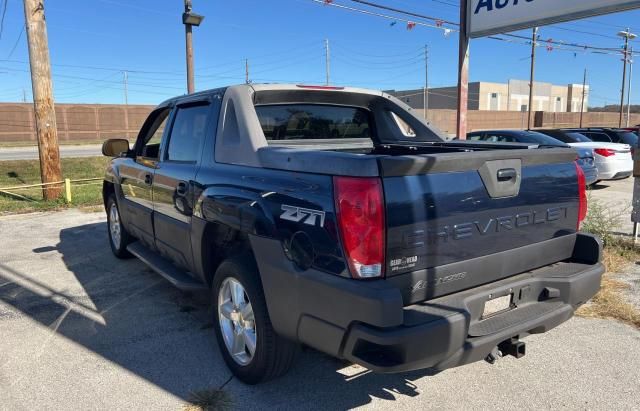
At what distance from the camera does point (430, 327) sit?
2.36 metres

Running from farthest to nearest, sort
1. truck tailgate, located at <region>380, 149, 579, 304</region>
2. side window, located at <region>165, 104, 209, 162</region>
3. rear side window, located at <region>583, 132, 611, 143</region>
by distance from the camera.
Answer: rear side window, located at <region>583, 132, 611, 143</region>
side window, located at <region>165, 104, 209, 162</region>
truck tailgate, located at <region>380, 149, 579, 304</region>

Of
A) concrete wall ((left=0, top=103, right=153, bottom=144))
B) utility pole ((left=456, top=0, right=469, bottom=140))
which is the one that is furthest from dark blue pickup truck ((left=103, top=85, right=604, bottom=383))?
concrete wall ((left=0, top=103, right=153, bottom=144))

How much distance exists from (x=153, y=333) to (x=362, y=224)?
8.18 feet

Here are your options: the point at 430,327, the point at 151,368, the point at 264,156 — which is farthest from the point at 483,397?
the point at 151,368

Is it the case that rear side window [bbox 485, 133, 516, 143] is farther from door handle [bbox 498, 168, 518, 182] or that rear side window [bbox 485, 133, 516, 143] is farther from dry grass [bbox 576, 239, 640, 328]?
door handle [bbox 498, 168, 518, 182]

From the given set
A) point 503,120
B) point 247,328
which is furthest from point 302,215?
point 503,120

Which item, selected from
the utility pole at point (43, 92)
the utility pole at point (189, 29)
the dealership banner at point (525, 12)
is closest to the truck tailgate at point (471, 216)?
the dealership banner at point (525, 12)

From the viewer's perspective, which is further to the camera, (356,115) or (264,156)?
(356,115)

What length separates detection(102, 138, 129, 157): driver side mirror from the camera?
5793mm

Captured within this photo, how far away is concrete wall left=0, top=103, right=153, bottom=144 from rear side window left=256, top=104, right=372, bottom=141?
1648 inches

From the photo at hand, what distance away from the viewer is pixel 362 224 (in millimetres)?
2393

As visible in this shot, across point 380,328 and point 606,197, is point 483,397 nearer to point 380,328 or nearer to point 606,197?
point 380,328

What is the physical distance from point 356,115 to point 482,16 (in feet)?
16.7

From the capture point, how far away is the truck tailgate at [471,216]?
246 cm
